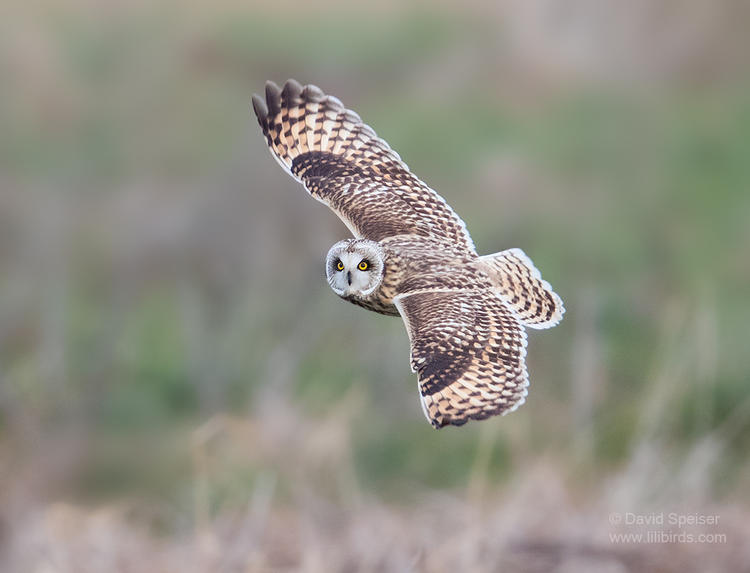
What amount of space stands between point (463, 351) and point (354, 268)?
0.38 metres

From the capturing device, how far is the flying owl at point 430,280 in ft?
9.22

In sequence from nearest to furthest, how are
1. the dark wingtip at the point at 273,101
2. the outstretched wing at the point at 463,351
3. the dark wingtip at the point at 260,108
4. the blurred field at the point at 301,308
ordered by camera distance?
the outstretched wing at the point at 463,351 → the dark wingtip at the point at 260,108 → the dark wingtip at the point at 273,101 → the blurred field at the point at 301,308

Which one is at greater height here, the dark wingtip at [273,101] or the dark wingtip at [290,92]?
the dark wingtip at [290,92]

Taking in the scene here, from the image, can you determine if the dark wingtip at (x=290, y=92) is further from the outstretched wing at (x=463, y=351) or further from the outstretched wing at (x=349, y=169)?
the outstretched wing at (x=463, y=351)

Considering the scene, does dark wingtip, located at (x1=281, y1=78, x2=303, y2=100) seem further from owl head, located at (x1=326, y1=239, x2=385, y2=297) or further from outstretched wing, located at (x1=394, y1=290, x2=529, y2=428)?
outstretched wing, located at (x1=394, y1=290, x2=529, y2=428)

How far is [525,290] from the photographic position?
3150mm

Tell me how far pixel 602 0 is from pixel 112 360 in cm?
930

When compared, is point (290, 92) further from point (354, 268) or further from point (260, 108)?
point (354, 268)

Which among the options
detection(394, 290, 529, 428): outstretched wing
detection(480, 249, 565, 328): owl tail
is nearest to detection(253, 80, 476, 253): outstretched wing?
detection(480, 249, 565, 328): owl tail

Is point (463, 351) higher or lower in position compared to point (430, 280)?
lower

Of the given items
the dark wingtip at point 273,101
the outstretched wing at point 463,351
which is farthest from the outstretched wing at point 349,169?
the outstretched wing at point 463,351

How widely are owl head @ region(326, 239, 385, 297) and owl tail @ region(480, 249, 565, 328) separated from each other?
32 cm

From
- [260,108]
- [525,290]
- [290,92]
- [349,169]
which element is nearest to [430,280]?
[525,290]

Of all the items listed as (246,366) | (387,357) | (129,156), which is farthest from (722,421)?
(129,156)
